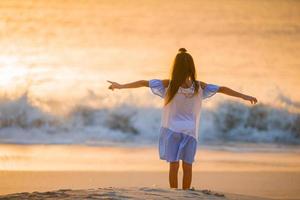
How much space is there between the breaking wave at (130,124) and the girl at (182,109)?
32.1ft

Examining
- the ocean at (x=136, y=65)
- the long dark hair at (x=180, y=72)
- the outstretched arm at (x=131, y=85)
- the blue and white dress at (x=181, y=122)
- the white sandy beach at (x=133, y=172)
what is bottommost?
the white sandy beach at (x=133, y=172)

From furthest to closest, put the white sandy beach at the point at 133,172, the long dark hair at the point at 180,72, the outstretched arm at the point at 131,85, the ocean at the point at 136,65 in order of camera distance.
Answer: the ocean at the point at 136,65
the white sandy beach at the point at 133,172
the long dark hair at the point at 180,72
the outstretched arm at the point at 131,85

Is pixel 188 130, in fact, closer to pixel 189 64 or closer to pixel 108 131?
pixel 189 64

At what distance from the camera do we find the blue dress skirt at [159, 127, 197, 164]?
33.1ft

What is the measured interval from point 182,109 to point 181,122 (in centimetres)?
14

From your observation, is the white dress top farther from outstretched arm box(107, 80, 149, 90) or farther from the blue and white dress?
outstretched arm box(107, 80, 149, 90)

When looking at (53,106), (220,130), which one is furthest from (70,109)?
(220,130)

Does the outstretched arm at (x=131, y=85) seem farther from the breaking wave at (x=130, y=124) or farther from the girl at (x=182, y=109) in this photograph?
the breaking wave at (x=130, y=124)

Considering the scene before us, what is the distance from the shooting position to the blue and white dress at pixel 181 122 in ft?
33.0

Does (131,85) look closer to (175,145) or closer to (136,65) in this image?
(175,145)

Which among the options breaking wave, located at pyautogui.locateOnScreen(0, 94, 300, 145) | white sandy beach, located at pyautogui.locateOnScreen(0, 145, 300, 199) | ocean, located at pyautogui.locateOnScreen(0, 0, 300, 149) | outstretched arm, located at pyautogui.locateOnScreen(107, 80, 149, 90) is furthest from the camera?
ocean, located at pyautogui.locateOnScreen(0, 0, 300, 149)

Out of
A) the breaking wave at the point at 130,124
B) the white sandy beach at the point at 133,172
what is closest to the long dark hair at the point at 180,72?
the white sandy beach at the point at 133,172

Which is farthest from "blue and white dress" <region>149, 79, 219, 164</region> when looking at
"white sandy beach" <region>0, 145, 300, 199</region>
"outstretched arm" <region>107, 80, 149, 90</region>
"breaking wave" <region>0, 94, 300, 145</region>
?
"breaking wave" <region>0, 94, 300, 145</region>

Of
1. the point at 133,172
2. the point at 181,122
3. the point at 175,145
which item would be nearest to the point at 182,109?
the point at 181,122
